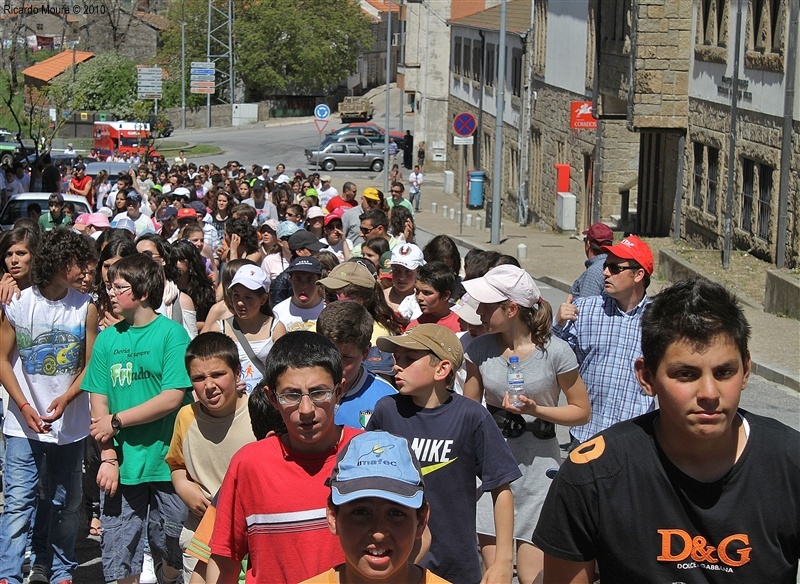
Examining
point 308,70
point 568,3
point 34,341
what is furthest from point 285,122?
point 34,341

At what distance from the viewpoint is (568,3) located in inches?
1359

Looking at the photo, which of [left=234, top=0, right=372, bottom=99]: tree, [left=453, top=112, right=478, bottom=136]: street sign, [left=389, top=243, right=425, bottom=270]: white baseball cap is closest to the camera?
[left=389, top=243, right=425, bottom=270]: white baseball cap

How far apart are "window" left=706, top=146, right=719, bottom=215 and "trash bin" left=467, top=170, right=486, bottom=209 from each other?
700 inches

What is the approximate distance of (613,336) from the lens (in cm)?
650

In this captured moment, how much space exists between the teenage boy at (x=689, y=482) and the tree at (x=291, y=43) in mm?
88758

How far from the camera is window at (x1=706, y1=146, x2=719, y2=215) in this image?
79.7 feet

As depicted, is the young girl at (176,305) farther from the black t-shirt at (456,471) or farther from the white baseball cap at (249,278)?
the black t-shirt at (456,471)

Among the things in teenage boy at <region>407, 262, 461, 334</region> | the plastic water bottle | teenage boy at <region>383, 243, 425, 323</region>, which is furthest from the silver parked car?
the plastic water bottle

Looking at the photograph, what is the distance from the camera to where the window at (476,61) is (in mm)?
49688

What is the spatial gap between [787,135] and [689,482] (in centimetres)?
1768

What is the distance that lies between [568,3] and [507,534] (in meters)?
31.5

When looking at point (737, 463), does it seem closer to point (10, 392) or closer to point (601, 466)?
point (601, 466)

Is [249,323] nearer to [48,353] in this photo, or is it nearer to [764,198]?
[48,353]

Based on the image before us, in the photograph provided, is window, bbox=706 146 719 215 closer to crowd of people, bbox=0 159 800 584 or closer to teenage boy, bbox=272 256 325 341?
crowd of people, bbox=0 159 800 584
